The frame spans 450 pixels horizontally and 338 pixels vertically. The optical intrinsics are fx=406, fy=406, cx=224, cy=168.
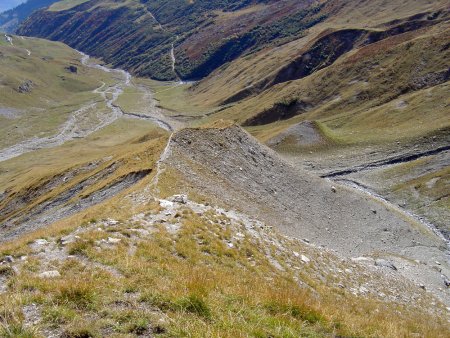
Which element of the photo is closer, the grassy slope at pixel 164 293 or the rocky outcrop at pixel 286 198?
the grassy slope at pixel 164 293

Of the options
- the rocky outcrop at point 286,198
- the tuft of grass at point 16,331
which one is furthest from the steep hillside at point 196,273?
the rocky outcrop at point 286,198

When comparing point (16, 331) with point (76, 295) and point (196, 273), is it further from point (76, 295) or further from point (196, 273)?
point (196, 273)

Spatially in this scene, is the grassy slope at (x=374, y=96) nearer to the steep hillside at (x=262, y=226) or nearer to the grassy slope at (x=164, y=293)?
the steep hillside at (x=262, y=226)

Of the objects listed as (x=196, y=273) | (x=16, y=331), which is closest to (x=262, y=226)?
(x=196, y=273)

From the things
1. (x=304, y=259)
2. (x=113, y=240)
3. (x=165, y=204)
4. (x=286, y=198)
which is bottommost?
(x=286, y=198)

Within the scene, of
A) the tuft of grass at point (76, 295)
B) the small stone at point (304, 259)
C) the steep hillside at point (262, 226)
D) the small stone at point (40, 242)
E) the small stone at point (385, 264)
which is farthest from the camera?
the small stone at point (385, 264)

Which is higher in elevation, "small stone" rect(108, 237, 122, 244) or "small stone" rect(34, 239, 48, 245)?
"small stone" rect(34, 239, 48, 245)

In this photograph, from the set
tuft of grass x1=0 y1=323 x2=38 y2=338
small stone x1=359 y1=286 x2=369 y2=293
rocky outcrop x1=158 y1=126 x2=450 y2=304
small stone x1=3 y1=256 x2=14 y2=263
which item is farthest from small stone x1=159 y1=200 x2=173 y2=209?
tuft of grass x1=0 y1=323 x2=38 y2=338

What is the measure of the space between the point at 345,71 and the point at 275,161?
93000 mm

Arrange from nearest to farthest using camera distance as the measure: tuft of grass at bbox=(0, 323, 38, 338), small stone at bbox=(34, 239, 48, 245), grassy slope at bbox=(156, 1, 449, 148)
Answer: tuft of grass at bbox=(0, 323, 38, 338) < small stone at bbox=(34, 239, 48, 245) < grassy slope at bbox=(156, 1, 449, 148)

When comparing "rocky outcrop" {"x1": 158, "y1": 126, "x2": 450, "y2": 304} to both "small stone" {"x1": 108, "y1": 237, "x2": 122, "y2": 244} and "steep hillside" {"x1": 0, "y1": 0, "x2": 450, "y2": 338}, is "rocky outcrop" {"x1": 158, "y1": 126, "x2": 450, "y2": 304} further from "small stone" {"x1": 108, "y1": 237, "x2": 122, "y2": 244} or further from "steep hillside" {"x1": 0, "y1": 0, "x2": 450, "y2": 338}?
"small stone" {"x1": 108, "y1": 237, "x2": 122, "y2": 244}

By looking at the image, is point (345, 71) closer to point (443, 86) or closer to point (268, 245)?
point (443, 86)

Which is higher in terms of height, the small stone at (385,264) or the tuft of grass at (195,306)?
the tuft of grass at (195,306)

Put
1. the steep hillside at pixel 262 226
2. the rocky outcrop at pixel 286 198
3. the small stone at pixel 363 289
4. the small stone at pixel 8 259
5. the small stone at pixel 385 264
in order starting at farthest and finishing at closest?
the rocky outcrop at pixel 286 198 < the small stone at pixel 385 264 < the small stone at pixel 363 289 < the small stone at pixel 8 259 < the steep hillside at pixel 262 226
